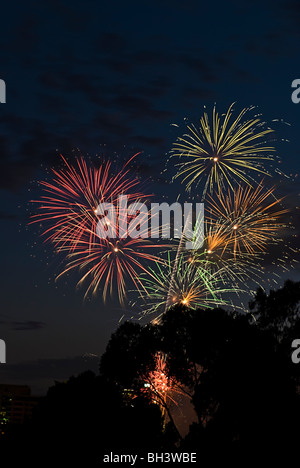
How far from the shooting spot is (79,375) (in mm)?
55094

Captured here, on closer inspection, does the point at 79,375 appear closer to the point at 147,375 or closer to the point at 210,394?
the point at 147,375

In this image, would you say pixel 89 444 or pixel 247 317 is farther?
pixel 247 317

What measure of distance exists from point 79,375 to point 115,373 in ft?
11.2

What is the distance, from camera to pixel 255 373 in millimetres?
49594

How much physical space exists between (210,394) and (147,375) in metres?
7.83

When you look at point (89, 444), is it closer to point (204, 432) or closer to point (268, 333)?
point (204, 432)
